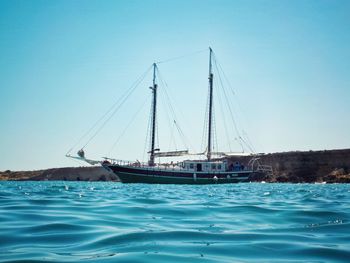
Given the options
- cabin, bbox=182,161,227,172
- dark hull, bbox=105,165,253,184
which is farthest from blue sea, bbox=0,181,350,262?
cabin, bbox=182,161,227,172

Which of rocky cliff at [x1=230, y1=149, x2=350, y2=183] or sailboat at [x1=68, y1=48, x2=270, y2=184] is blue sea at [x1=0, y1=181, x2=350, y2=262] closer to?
sailboat at [x1=68, y1=48, x2=270, y2=184]

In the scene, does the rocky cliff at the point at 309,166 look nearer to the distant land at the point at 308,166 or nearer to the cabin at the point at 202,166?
the distant land at the point at 308,166

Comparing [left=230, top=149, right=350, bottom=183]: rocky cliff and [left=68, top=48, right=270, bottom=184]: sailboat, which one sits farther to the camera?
[left=230, top=149, right=350, bottom=183]: rocky cliff

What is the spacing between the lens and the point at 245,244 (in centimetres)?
459

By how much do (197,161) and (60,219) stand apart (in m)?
46.0

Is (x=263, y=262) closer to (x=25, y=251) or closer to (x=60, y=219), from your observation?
(x=25, y=251)

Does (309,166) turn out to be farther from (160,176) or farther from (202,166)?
(160,176)

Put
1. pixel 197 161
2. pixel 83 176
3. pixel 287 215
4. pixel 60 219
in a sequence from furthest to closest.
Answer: pixel 83 176 → pixel 197 161 → pixel 287 215 → pixel 60 219

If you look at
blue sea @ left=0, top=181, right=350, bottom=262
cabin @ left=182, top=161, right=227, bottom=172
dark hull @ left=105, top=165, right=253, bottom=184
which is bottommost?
dark hull @ left=105, top=165, right=253, bottom=184

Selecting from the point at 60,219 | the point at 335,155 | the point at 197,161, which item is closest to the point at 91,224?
the point at 60,219

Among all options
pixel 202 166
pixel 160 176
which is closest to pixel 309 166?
pixel 202 166

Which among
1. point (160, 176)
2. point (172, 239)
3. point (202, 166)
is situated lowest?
point (160, 176)

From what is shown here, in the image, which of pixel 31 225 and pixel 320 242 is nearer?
pixel 320 242

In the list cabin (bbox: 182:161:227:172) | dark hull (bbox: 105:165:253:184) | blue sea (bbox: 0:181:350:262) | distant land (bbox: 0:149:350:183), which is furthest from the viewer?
distant land (bbox: 0:149:350:183)
